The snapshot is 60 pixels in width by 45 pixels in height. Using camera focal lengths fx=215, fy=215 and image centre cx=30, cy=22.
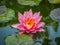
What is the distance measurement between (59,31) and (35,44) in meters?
0.13

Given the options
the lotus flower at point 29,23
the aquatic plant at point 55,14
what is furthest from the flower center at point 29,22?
the aquatic plant at point 55,14

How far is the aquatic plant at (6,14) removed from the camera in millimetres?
997

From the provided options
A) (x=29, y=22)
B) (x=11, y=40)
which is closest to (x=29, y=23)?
(x=29, y=22)

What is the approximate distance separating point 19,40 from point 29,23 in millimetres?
94

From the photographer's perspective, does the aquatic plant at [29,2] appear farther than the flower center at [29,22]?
Yes

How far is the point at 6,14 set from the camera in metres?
1.03

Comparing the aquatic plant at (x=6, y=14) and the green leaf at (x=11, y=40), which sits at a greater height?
the aquatic plant at (x=6, y=14)

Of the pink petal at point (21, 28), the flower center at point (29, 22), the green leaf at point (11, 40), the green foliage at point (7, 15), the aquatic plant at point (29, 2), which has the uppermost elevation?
the aquatic plant at point (29, 2)

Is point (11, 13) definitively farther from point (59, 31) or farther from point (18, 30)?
point (59, 31)

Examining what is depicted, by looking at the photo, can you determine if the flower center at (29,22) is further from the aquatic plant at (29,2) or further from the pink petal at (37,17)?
the aquatic plant at (29,2)

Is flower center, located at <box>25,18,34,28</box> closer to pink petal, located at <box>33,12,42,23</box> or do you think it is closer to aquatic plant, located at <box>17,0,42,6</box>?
pink petal, located at <box>33,12,42,23</box>

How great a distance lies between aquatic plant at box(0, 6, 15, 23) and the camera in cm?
100

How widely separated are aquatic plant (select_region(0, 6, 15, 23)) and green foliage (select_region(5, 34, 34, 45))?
0.11 m

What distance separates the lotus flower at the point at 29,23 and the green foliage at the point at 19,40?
0.03 m
